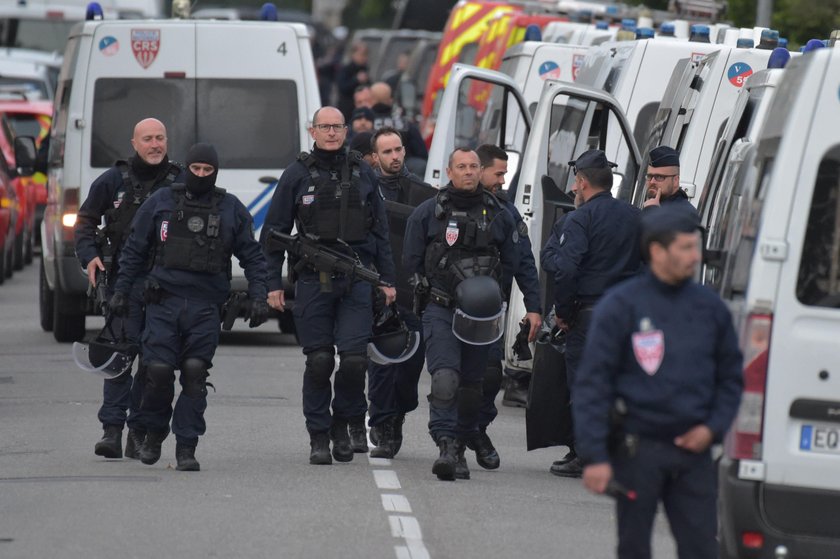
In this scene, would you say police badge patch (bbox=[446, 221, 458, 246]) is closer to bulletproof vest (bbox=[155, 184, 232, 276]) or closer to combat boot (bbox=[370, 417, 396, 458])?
bulletproof vest (bbox=[155, 184, 232, 276])

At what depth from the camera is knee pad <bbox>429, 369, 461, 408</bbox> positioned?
10.9m

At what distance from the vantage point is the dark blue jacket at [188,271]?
36.0 feet

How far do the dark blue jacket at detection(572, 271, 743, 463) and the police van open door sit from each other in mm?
7728

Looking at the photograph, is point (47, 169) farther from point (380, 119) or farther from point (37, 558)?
point (37, 558)

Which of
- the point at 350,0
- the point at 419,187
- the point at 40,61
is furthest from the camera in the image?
the point at 350,0

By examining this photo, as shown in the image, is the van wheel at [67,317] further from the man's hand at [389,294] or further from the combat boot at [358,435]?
the man's hand at [389,294]

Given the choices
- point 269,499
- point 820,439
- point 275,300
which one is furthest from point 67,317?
point 820,439

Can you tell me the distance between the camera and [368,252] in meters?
11.4

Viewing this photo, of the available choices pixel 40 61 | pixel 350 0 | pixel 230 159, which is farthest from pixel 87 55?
pixel 350 0

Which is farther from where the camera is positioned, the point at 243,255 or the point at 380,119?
the point at 380,119

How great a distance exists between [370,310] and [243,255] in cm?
77

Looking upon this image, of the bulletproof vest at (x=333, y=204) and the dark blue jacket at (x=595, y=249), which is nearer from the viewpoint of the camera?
the dark blue jacket at (x=595, y=249)

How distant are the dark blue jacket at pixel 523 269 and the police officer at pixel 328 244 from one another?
2.47 ft

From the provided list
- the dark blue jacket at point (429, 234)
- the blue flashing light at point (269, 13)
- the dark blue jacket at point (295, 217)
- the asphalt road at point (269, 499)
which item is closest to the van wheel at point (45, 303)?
the blue flashing light at point (269, 13)
